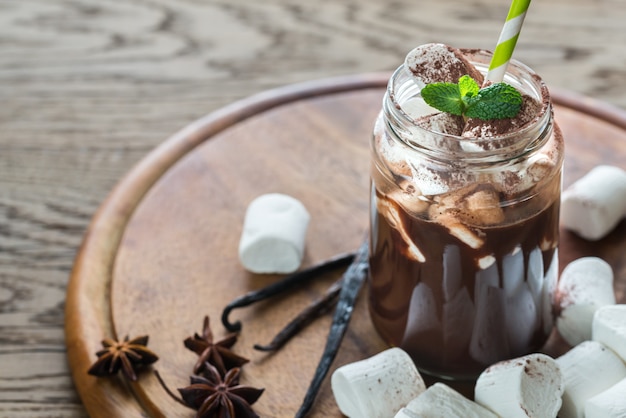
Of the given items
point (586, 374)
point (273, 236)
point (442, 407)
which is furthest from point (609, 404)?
point (273, 236)

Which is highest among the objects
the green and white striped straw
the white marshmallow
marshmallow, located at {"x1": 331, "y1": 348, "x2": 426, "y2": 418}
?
the green and white striped straw

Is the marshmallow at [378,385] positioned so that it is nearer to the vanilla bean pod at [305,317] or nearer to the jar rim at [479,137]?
the vanilla bean pod at [305,317]

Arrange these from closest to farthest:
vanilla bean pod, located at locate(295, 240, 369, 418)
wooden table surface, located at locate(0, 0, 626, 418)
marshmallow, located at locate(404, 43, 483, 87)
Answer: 1. marshmallow, located at locate(404, 43, 483, 87)
2. vanilla bean pod, located at locate(295, 240, 369, 418)
3. wooden table surface, located at locate(0, 0, 626, 418)

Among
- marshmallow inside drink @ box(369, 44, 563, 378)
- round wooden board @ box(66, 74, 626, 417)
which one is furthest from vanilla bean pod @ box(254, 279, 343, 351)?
marshmallow inside drink @ box(369, 44, 563, 378)

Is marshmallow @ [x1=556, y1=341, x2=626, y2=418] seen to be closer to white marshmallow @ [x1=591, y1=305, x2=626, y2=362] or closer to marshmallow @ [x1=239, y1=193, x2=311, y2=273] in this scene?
white marshmallow @ [x1=591, y1=305, x2=626, y2=362]

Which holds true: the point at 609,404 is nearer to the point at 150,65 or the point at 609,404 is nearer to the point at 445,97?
the point at 445,97

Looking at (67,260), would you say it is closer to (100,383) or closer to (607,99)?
(100,383)

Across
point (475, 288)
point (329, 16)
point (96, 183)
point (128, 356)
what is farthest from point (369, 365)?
point (329, 16)
